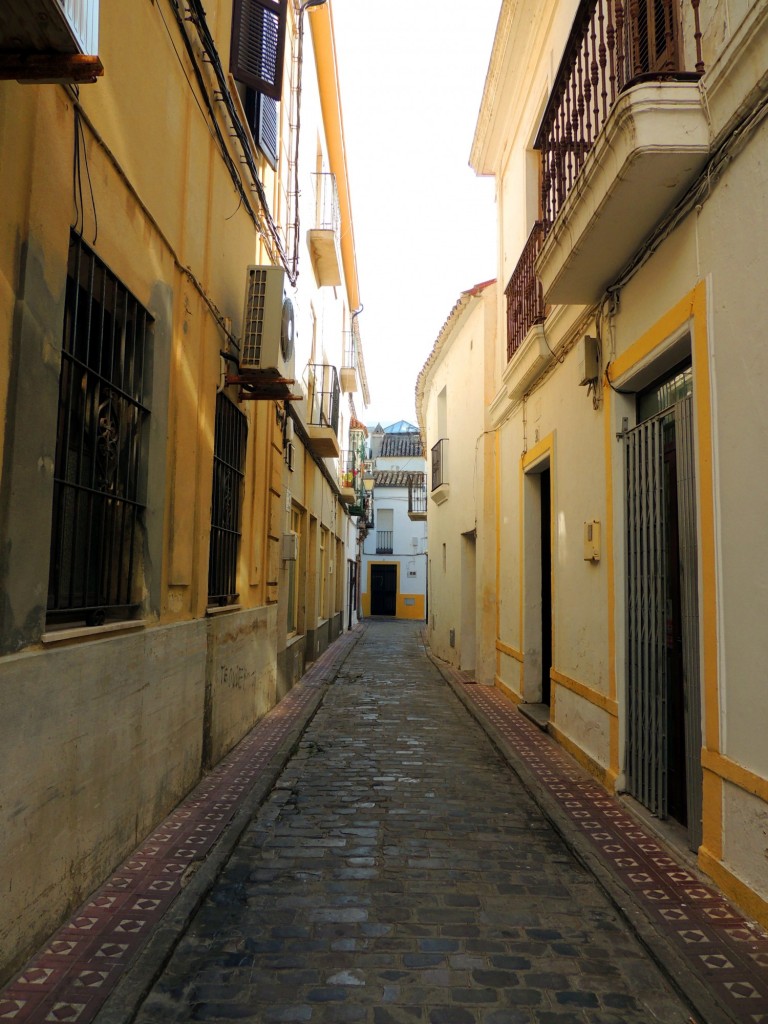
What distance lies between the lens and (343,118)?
1378cm

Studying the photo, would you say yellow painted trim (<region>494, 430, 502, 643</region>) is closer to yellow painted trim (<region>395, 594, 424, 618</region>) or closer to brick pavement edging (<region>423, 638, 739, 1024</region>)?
brick pavement edging (<region>423, 638, 739, 1024</region>)

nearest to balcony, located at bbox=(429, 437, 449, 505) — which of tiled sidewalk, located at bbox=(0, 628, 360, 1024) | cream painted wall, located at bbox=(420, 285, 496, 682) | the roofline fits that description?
cream painted wall, located at bbox=(420, 285, 496, 682)

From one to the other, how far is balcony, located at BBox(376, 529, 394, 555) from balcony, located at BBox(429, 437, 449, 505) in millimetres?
19091

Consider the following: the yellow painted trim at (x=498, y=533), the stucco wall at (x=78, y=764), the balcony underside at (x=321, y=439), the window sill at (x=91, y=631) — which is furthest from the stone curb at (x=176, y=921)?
the balcony underside at (x=321, y=439)

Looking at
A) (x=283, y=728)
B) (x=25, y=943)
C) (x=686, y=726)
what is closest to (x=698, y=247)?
(x=686, y=726)

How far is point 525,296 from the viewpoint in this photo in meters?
8.72

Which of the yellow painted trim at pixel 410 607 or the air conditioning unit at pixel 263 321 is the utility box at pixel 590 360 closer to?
the air conditioning unit at pixel 263 321

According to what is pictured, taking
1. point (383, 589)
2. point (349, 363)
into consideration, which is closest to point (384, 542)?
point (383, 589)

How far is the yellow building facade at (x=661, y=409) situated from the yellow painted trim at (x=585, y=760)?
0.08 ft

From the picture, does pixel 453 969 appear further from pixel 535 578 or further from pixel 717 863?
pixel 535 578

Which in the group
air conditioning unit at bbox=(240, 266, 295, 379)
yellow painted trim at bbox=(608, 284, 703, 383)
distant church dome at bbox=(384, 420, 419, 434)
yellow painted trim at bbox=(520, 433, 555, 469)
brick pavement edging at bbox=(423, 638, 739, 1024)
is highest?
distant church dome at bbox=(384, 420, 419, 434)

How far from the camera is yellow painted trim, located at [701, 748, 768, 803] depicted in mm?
3328

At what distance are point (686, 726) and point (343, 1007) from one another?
2.56 meters

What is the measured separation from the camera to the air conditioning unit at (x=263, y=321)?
634 centimetres
